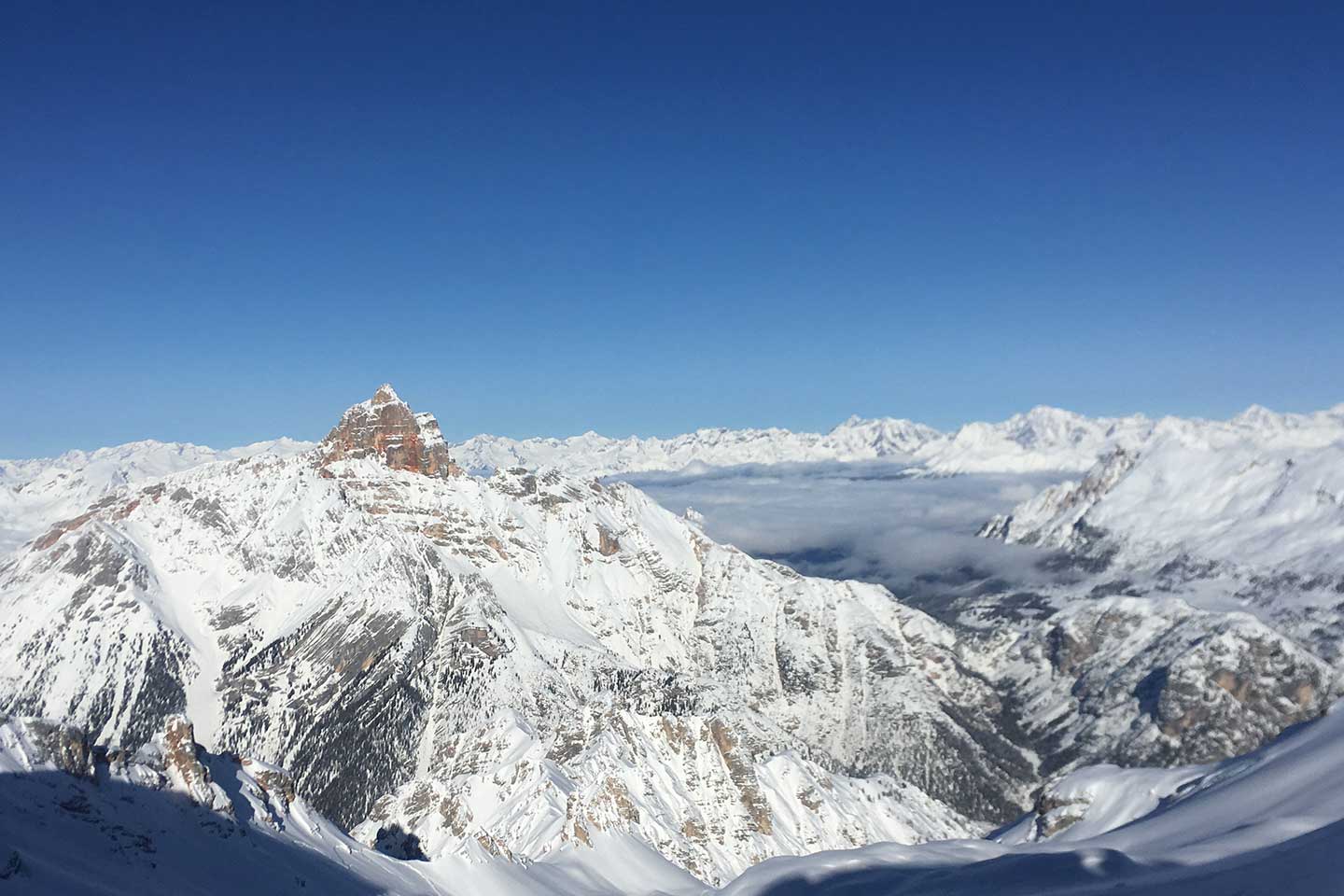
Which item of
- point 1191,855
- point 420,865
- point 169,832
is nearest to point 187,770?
point 169,832

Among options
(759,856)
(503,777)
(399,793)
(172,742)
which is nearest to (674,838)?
(759,856)

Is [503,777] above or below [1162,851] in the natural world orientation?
below

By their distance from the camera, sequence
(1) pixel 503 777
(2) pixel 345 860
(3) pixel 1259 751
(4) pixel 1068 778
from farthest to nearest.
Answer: (1) pixel 503 777 → (4) pixel 1068 778 → (2) pixel 345 860 → (3) pixel 1259 751

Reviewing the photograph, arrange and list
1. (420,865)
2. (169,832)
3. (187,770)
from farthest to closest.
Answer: (420,865), (187,770), (169,832)

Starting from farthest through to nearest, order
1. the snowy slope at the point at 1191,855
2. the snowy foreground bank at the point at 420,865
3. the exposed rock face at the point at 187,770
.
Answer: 1. the exposed rock face at the point at 187,770
2. the snowy foreground bank at the point at 420,865
3. the snowy slope at the point at 1191,855

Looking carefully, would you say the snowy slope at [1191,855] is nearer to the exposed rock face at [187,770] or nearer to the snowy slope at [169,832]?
the snowy slope at [169,832]

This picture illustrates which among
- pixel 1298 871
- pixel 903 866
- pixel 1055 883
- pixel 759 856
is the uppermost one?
pixel 1298 871

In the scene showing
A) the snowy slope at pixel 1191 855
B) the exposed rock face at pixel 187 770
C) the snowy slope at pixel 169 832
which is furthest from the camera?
the exposed rock face at pixel 187 770

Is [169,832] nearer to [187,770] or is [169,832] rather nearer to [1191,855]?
[187,770]

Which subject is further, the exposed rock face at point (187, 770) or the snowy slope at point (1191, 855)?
the exposed rock face at point (187, 770)

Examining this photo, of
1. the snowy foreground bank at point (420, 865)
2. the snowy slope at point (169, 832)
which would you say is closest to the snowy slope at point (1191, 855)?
the snowy foreground bank at point (420, 865)

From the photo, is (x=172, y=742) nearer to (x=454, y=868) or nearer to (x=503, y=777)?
(x=454, y=868)
